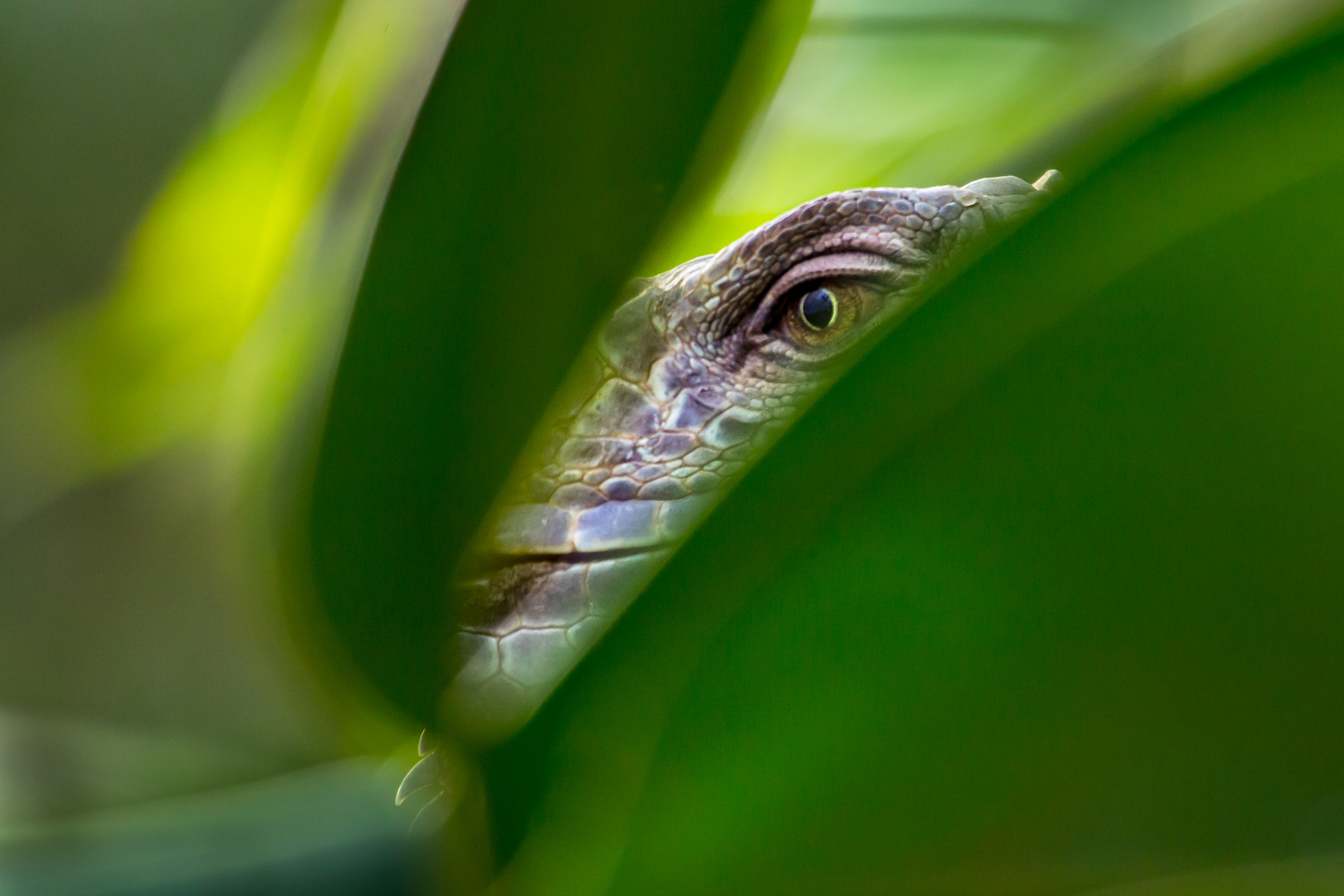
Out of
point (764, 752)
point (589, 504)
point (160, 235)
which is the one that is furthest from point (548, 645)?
point (764, 752)

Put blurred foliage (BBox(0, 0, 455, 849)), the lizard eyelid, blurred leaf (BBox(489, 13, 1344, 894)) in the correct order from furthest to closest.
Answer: the lizard eyelid
blurred foliage (BBox(0, 0, 455, 849))
blurred leaf (BBox(489, 13, 1344, 894))

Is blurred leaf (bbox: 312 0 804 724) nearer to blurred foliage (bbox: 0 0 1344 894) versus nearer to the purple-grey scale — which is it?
blurred foliage (bbox: 0 0 1344 894)

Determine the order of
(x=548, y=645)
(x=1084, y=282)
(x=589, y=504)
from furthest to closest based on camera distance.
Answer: (x=589, y=504) < (x=548, y=645) < (x=1084, y=282)

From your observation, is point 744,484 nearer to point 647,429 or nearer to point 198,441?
point 198,441

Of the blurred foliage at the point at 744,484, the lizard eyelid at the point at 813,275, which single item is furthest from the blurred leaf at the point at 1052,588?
the lizard eyelid at the point at 813,275

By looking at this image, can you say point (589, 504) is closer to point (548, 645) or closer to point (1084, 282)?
point (548, 645)

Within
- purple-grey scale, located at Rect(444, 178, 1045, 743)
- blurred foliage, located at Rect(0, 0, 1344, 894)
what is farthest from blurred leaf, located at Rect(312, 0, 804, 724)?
purple-grey scale, located at Rect(444, 178, 1045, 743)

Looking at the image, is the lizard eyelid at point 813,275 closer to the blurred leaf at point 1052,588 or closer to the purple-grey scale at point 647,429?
the purple-grey scale at point 647,429

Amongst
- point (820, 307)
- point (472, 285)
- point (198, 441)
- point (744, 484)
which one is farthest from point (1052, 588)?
point (820, 307)
